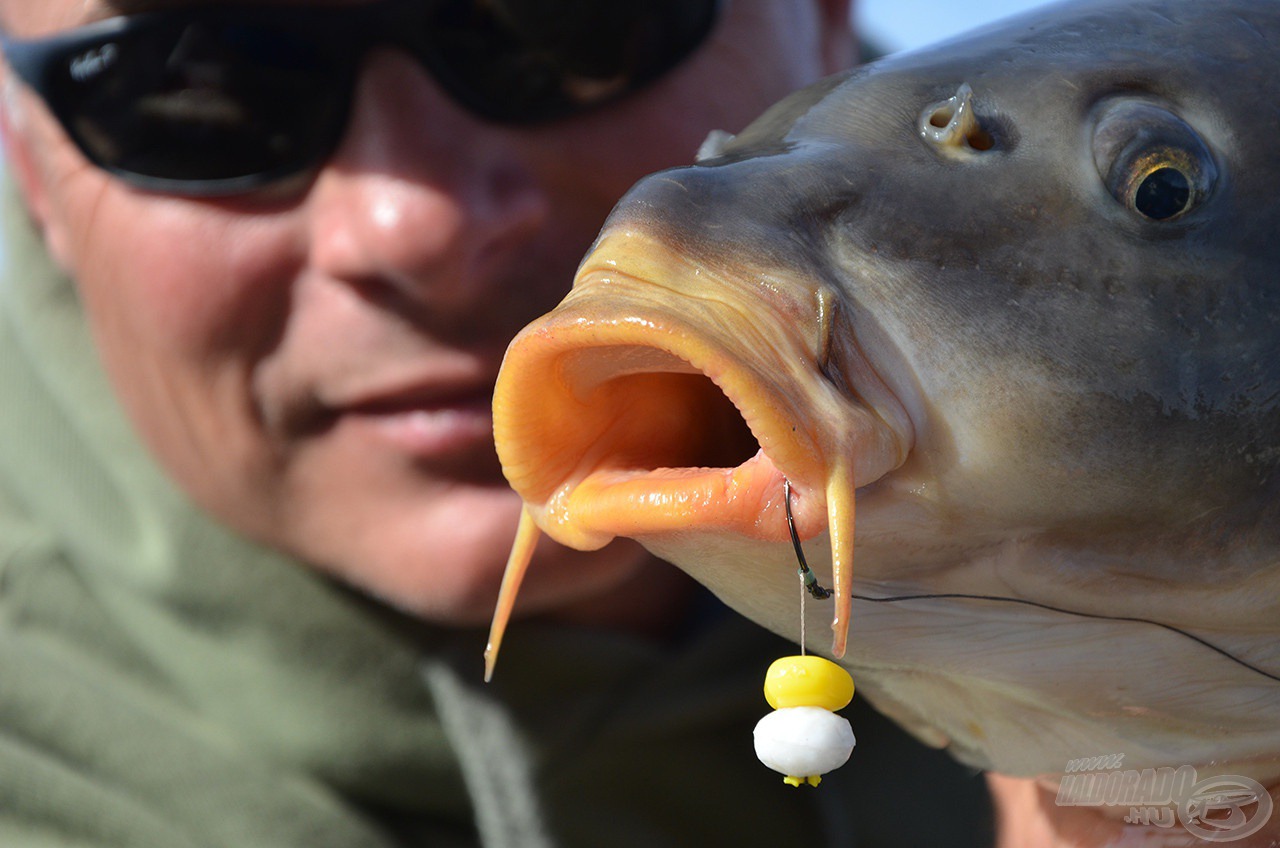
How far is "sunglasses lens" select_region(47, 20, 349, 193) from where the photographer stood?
158cm

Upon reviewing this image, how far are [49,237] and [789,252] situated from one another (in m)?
1.73

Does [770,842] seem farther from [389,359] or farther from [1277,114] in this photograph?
[1277,114]

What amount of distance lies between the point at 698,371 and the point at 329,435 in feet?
3.62

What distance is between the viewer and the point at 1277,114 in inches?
35.9

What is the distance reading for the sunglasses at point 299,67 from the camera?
1.57 metres

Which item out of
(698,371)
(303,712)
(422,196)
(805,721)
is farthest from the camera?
(303,712)

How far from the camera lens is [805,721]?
88 cm

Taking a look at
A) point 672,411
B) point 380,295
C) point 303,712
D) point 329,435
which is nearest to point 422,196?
point 380,295

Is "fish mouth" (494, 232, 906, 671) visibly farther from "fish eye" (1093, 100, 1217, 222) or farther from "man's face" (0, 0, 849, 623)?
"man's face" (0, 0, 849, 623)

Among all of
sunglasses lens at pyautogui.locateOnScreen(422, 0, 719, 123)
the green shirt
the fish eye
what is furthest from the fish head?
the green shirt

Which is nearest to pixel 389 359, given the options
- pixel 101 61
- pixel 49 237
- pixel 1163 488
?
pixel 101 61

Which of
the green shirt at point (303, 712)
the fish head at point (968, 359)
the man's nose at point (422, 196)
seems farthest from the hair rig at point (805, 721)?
the green shirt at point (303, 712)

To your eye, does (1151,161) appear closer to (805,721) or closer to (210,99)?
(805,721)

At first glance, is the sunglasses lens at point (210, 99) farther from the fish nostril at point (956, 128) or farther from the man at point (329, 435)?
the fish nostril at point (956, 128)
